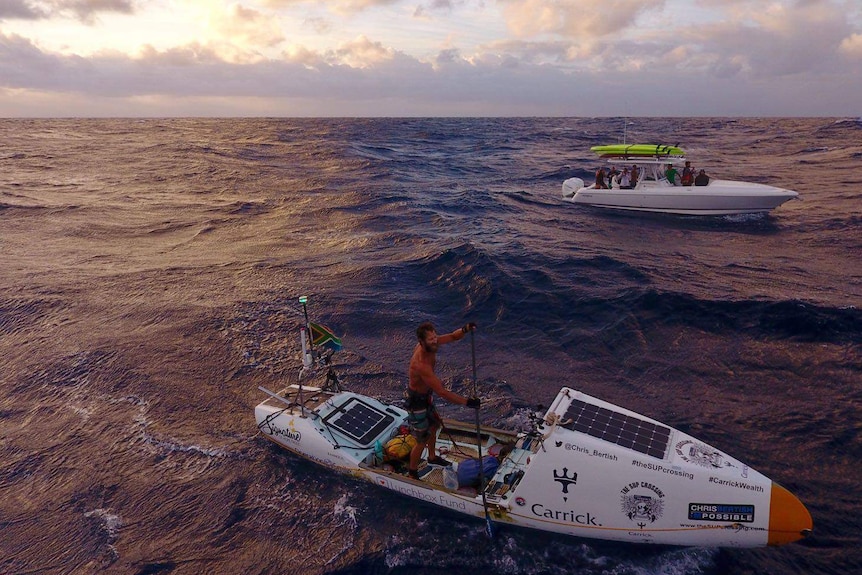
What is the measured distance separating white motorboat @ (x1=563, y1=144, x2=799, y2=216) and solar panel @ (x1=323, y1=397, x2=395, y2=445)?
73.0 feet

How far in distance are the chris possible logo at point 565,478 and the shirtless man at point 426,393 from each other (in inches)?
64.1

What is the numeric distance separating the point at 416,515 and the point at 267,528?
8.15 ft

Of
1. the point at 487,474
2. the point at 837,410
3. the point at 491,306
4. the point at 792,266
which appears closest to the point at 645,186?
the point at 792,266

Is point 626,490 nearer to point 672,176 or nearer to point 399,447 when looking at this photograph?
point 399,447

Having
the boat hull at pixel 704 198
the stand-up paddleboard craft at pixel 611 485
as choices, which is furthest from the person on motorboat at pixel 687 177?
the stand-up paddleboard craft at pixel 611 485

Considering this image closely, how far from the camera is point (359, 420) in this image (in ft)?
32.9

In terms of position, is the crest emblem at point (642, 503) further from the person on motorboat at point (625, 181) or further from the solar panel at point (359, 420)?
the person on motorboat at point (625, 181)

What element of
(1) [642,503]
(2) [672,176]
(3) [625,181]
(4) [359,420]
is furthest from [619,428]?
(3) [625,181]

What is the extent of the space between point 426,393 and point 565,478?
2387mm

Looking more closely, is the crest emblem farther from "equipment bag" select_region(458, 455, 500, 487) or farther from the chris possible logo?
"equipment bag" select_region(458, 455, 500, 487)

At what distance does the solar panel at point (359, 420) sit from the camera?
9688 mm

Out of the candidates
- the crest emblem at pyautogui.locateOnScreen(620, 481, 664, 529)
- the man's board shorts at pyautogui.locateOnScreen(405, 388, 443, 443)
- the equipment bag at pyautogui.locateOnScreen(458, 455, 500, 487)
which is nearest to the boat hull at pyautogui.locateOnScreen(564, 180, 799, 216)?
the equipment bag at pyautogui.locateOnScreen(458, 455, 500, 487)

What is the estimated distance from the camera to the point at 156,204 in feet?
113

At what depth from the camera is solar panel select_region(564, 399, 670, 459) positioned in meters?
7.41
